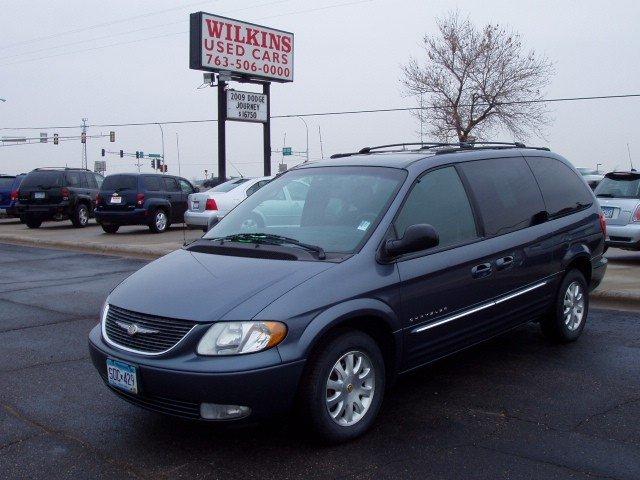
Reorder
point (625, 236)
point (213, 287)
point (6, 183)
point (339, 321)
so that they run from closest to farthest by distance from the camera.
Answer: point (339, 321) → point (213, 287) → point (625, 236) → point (6, 183)

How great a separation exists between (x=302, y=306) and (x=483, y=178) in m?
2.28

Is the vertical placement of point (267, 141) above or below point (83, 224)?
above

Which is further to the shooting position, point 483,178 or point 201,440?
point 483,178

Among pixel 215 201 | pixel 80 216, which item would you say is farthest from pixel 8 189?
pixel 215 201

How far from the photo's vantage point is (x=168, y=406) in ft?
13.4

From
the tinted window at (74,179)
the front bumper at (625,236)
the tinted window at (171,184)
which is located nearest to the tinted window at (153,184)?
the tinted window at (171,184)

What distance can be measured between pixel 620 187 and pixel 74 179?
57.0 feet

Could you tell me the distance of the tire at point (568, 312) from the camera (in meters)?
6.37

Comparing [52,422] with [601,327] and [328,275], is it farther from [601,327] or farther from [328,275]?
[601,327]

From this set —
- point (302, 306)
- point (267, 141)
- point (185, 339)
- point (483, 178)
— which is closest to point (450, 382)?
point (483, 178)

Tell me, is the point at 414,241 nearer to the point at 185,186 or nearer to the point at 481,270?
the point at 481,270

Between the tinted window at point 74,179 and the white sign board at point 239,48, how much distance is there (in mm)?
5213

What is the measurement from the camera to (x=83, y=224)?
23609 millimetres

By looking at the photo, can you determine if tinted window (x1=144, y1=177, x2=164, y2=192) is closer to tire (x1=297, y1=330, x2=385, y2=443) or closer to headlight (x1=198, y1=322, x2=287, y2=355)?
tire (x1=297, y1=330, x2=385, y2=443)
